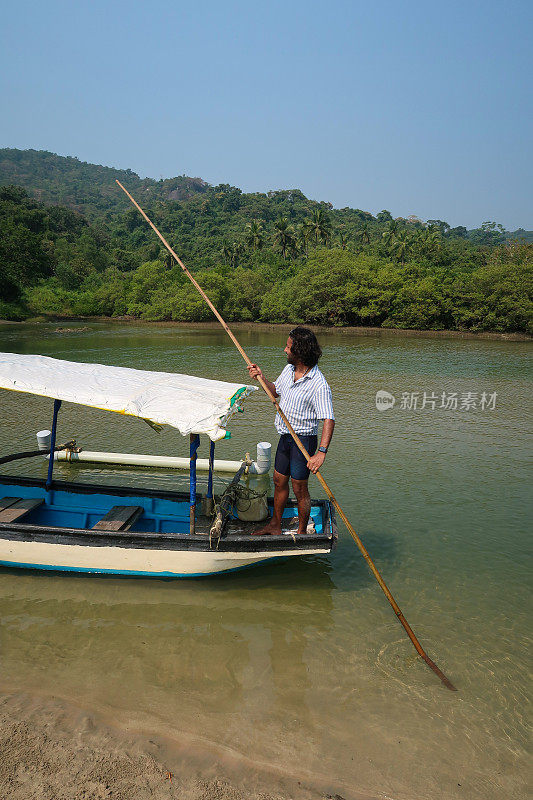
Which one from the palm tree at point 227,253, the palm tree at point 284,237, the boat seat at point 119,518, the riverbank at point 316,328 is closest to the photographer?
the boat seat at point 119,518

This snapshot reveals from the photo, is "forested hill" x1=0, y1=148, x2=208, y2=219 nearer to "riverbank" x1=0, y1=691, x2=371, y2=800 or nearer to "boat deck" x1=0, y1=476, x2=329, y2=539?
"boat deck" x1=0, y1=476, x2=329, y2=539

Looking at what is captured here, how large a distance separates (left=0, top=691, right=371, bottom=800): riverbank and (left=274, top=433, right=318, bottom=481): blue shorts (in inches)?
89.6

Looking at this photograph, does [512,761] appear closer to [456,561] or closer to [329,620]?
[329,620]

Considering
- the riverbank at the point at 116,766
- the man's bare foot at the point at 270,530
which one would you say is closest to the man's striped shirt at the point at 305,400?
the man's bare foot at the point at 270,530

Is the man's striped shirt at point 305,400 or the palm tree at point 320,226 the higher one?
the palm tree at point 320,226

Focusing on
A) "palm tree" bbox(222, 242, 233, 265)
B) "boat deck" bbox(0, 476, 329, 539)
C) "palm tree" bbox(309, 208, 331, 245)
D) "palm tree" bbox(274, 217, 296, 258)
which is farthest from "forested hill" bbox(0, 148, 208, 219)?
"boat deck" bbox(0, 476, 329, 539)

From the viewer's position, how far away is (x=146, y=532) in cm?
498

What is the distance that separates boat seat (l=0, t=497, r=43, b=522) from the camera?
5617mm

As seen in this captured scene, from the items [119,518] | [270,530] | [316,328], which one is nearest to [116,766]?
[270,530]

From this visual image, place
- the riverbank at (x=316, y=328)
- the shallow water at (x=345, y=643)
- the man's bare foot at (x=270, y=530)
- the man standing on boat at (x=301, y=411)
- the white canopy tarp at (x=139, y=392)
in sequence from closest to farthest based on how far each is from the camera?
the shallow water at (x=345, y=643), the man standing on boat at (x=301, y=411), the white canopy tarp at (x=139, y=392), the man's bare foot at (x=270, y=530), the riverbank at (x=316, y=328)

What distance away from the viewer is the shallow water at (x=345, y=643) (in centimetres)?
356

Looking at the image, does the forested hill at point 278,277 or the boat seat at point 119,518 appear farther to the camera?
the forested hill at point 278,277

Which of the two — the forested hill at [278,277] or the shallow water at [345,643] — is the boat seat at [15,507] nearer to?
the shallow water at [345,643]

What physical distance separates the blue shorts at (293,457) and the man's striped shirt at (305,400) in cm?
9
